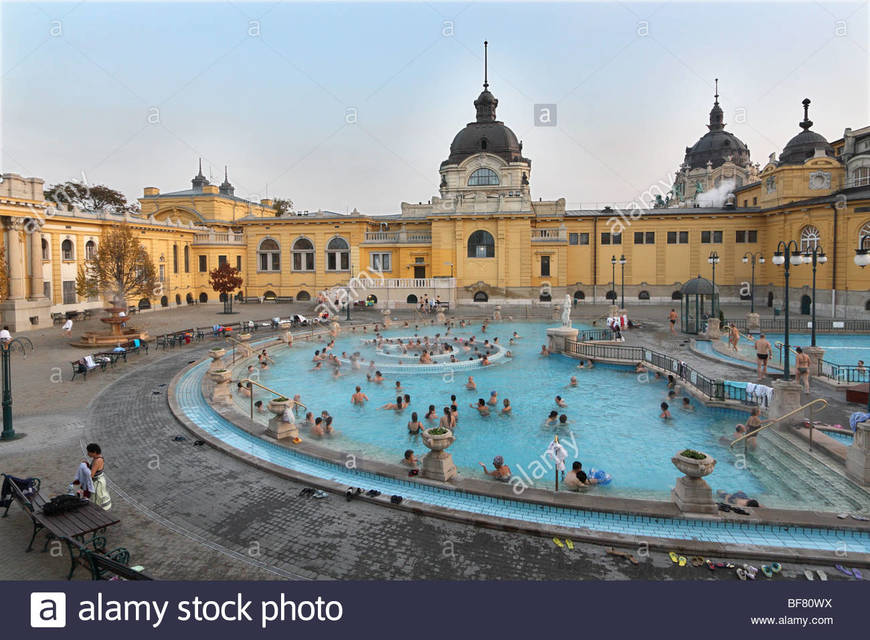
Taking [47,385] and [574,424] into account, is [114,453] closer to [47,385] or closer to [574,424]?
[47,385]

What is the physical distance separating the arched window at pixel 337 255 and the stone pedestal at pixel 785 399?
40.5m

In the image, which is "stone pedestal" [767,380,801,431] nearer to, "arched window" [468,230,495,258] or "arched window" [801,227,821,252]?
"arched window" [801,227,821,252]

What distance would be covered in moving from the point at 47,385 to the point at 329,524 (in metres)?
14.9

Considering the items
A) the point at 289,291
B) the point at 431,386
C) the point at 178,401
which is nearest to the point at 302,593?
the point at 178,401

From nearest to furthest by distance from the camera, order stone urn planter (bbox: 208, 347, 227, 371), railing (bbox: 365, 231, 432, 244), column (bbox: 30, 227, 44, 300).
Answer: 1. stone urn planter (bbox: 208, 347, 227, 371)
2. column (bbox: 30, 227, 44, 300)
3. railing (bbox: 365, 231, 432, 244)

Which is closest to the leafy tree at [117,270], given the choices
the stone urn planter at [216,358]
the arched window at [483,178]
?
the stone urn planter at [216,358]

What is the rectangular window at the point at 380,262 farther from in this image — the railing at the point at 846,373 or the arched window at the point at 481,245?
the railing at the point at 846,373

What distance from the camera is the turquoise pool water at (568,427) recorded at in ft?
35.9

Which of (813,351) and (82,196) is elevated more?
(82,196)

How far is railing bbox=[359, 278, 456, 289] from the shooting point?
42938 mm

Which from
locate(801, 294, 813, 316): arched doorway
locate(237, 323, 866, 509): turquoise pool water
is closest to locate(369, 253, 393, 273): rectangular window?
locate(237, 323, 866, 509): turquoise pool water

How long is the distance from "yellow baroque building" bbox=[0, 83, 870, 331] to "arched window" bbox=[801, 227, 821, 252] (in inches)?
4.3

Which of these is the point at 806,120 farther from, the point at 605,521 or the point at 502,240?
the point at 605,521

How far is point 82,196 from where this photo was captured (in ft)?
192
